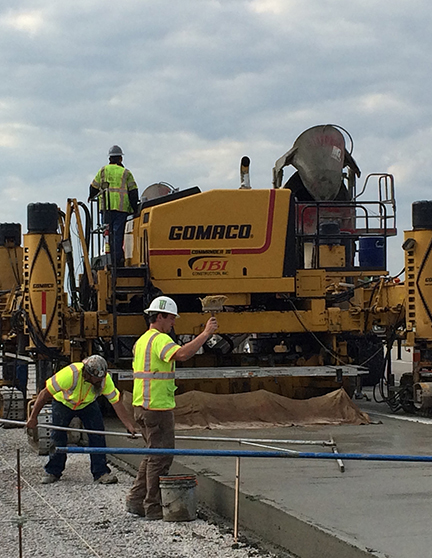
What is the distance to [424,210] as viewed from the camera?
14.3 m

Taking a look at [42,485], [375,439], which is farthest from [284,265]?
[42,485]

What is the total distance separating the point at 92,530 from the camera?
7.90m

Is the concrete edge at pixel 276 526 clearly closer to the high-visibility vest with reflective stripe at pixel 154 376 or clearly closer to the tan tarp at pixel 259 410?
the high-visibility vest with reflective stripe at pixel 154 376

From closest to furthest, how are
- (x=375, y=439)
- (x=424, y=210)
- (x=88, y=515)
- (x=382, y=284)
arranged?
(x=88, y=515) → (x=375, y=439) → (x=424, y=210) → (x=382, y=284)

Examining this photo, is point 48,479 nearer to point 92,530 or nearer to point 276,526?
point 92,530

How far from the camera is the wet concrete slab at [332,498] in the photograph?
633 centimetres

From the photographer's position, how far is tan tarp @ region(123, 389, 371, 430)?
1306 centimetres

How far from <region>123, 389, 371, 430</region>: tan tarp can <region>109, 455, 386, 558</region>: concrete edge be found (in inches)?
151

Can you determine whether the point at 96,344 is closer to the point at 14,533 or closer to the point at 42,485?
the point at 42,485

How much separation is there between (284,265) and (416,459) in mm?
8081

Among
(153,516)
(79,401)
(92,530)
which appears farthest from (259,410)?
(92,530)

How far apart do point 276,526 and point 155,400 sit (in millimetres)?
1753

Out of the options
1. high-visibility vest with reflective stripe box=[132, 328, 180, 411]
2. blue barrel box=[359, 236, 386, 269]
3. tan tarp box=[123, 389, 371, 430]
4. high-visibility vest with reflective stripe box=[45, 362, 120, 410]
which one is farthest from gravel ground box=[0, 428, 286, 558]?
blue barrel box=[359, 236, 386, 269]

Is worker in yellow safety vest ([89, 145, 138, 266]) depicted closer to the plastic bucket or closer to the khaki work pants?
the khaki work pants
